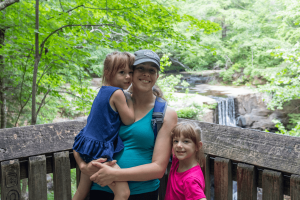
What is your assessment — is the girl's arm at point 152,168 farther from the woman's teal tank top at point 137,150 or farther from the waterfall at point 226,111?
the waterfall at point 226,111

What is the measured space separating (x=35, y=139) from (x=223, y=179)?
3.20ft

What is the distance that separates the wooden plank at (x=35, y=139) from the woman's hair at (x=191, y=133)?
577 millimetres

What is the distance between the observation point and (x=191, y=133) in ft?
3.97

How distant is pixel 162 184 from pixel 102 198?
41 centimetres

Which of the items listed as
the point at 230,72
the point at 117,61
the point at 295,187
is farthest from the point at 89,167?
the point at 230,72

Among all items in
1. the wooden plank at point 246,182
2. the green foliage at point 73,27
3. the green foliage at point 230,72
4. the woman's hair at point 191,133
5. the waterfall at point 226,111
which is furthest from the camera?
the green foliage at point 230,72

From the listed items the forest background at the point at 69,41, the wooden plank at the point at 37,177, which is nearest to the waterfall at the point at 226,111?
the forest background at the point at 69,41

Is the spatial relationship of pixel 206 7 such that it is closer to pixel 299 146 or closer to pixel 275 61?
pixel 275 61

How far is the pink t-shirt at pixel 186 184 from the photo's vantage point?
1.14m

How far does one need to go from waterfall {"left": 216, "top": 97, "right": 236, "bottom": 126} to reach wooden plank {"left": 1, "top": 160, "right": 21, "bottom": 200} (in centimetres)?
1008

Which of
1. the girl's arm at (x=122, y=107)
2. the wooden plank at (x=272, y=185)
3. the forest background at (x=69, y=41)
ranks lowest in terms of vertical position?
the wooden plank at (x=272, y=185)

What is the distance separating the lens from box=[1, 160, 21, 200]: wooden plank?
112 cm

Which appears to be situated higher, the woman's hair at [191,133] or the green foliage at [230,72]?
the green foliage at [230,72]

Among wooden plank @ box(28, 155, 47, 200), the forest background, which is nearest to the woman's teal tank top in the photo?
wooden plank @ box(28, 155, 47, 200)
